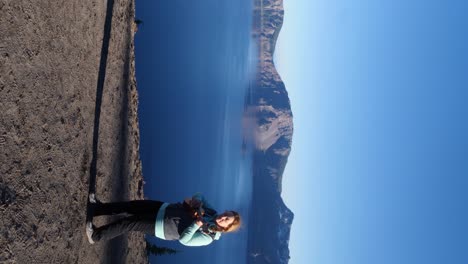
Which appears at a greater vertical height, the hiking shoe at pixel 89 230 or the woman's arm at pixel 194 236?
the woman's arm at pixel 194 236

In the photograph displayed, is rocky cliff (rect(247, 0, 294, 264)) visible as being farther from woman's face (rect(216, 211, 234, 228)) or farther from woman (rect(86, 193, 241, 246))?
woman's face (rect(216, 211, 234, 228))

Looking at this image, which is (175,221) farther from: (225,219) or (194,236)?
(225,219)

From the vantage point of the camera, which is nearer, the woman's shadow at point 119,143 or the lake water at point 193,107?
the woman's shadow at point 119,143

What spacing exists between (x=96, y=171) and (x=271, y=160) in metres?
103

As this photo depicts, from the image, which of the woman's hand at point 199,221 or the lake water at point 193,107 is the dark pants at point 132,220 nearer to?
the woman's hand at point 199,221

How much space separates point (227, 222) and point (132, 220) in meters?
1.32

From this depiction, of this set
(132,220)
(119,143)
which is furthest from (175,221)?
(119,143)

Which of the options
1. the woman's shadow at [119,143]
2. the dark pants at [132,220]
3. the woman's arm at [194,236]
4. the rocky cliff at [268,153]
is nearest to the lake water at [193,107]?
the rocky cliff at [268,153]

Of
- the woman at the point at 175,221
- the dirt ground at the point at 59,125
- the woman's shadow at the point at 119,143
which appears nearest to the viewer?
the dirt ground at the point at 59,125

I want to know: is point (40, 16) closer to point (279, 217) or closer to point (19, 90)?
point (19, 90)

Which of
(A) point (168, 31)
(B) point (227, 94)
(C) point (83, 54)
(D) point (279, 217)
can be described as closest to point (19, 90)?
(C) point (83, 54)

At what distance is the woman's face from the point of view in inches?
190

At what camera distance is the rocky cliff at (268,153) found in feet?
318

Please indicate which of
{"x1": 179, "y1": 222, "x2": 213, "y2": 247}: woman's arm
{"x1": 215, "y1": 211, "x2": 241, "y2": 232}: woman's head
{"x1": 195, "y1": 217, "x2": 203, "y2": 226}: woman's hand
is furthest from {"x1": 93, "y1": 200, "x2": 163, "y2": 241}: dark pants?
{"x1": 215, "y1": 211, "x2": 241, "y2": 232}: woman's head
